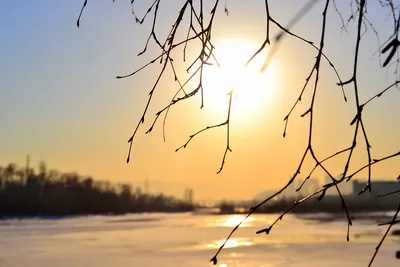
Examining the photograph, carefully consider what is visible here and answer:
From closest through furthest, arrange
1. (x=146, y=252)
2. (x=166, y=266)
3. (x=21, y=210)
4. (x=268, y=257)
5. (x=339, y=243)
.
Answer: (x=166, y=266) → (x=268, y=257) → (x=146, y=252) → (x=339, y=243) → (x=21, y=210)

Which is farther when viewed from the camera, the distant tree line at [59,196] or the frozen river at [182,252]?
the distant tree line at [59,196]

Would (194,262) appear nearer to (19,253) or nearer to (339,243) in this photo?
(19,253)

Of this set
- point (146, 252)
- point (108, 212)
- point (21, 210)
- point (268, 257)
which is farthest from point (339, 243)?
point (108, 212)

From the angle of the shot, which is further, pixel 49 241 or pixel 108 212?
pixel 108 212

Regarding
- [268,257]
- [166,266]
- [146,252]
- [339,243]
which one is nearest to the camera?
[166,266]

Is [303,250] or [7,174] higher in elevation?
[7,174]

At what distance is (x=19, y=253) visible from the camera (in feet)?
49.7

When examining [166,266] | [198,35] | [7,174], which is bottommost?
[166,266]

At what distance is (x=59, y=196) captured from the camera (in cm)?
5278

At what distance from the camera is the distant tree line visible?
48.0 m

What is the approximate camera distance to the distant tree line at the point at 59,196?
4803 centimetres

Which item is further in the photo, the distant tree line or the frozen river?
the distant tree line

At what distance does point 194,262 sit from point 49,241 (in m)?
7.68

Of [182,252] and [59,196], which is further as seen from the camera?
[59,196]
